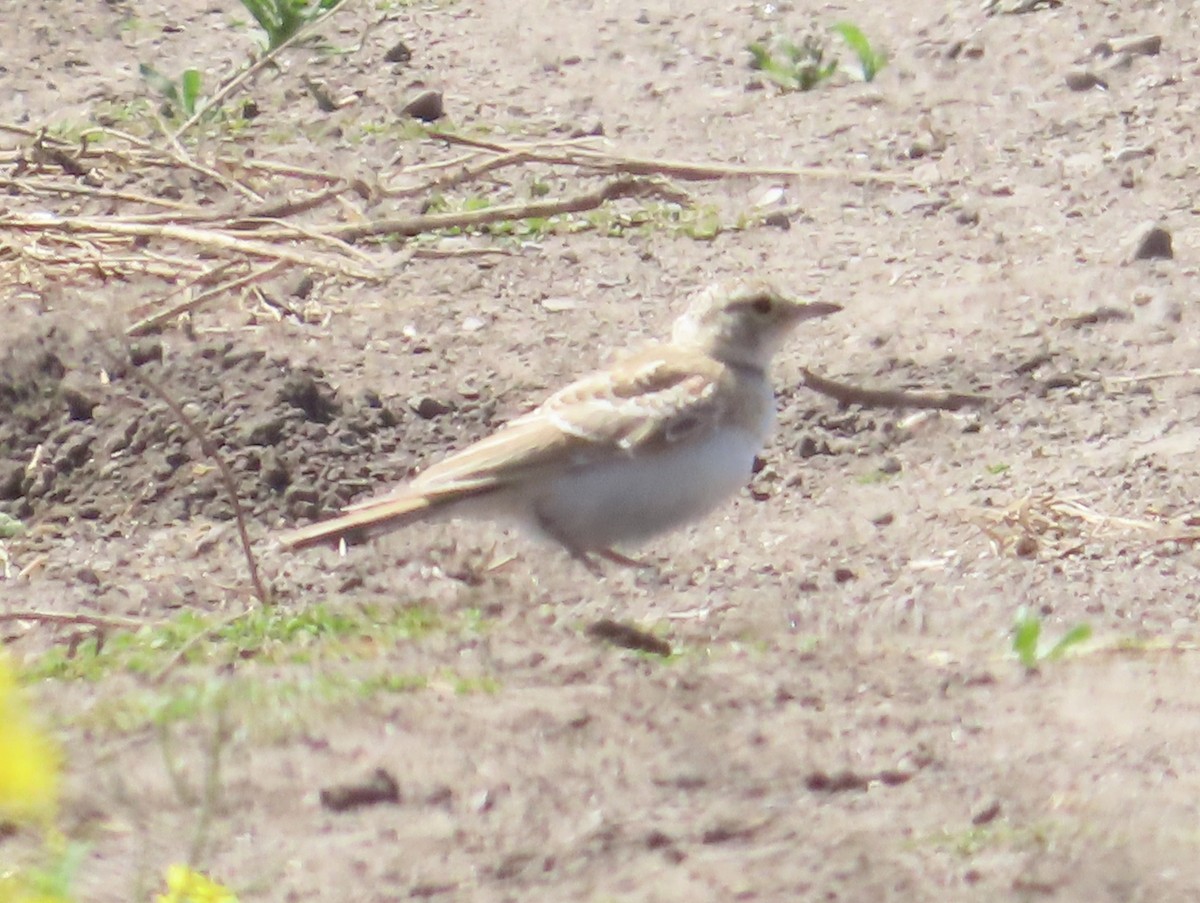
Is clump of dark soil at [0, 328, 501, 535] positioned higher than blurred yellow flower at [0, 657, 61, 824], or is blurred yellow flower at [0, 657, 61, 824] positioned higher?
blurred yellow flower at [0, 657, 61, 824]

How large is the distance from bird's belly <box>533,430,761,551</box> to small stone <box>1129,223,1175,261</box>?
2.49 meters

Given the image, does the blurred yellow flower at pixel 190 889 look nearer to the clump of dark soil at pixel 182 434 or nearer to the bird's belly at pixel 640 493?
the bird's belly at pixel 640 493

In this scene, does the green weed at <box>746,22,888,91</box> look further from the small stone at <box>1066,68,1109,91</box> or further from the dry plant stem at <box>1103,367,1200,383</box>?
the dry plant stem at <box>1103,367,1200,383</box>

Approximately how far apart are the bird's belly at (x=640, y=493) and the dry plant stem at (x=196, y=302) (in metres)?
2.20

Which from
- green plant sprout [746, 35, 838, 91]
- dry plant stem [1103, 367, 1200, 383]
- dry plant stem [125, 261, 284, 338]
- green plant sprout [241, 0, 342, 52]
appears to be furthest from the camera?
green plant sprout [746, 35, 838, 91]

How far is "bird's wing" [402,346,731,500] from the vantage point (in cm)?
629

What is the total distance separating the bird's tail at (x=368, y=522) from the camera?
6.06 m

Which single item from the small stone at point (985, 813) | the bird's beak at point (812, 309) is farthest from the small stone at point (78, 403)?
the small stone at point (985, 813)

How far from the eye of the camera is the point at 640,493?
21.0 feet

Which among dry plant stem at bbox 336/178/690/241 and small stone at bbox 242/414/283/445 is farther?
dry plant stem at bbox 336/178/690/241

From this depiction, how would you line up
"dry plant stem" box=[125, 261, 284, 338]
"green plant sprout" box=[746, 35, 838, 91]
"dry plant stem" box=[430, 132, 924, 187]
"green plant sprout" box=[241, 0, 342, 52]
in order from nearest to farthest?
"dry plant stem" box=[125, 261, 284, 338] → "dry plant stem" box=[430, 132, 924, 187] → "green plant sprout" box=[241, 0, 342, 52] → "green plant sprout" box=[746, 35, 838, 91]

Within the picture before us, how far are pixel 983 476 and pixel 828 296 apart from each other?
65.2 inches

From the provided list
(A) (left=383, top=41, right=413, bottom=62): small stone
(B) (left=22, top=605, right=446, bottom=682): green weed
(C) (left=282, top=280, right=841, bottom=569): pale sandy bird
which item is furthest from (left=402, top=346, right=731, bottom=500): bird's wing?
(A) (left=383, top=41, right=413, bottom=62): small stone

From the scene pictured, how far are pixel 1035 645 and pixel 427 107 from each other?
6.04 metres
